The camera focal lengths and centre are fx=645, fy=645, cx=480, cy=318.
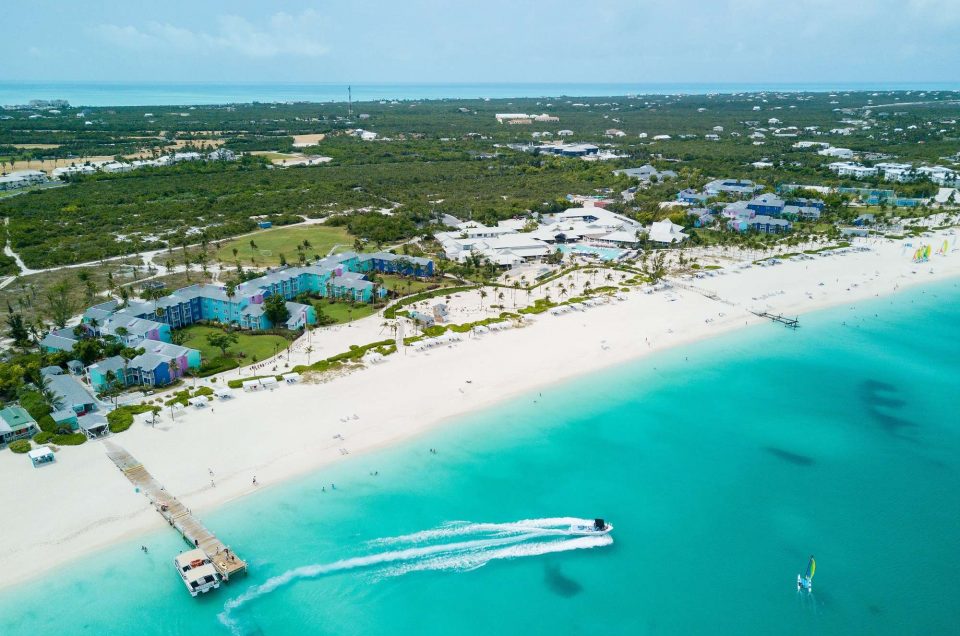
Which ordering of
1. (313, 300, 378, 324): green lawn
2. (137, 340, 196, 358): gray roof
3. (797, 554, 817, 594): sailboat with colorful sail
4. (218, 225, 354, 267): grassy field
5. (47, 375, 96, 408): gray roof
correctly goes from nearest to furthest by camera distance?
(797, 554, 817, 594): sailboat with colorful sail
(47, 375, 96, 408): gray roof
(137, 340, 196, 358): gray roof
(313, 300, 378, 324): green lawn
(218, 225, 354, 267): grassy field

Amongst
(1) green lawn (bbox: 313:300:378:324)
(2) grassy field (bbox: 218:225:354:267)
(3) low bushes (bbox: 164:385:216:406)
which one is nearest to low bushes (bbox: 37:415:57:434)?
(3) low bushes (bbox: 164:385:216:406)

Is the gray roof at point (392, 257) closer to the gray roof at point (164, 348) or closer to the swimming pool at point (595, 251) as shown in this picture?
the swimming pool at point (595, 251)

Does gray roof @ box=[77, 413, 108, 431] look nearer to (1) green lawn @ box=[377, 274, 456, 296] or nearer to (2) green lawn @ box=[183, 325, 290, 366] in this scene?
(2) green lawn @ box=[183, 325, 290, 366]

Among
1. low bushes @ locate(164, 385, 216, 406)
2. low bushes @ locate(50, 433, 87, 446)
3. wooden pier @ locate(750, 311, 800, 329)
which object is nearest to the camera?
low bushes @ locate(50, 433, 87, 446)

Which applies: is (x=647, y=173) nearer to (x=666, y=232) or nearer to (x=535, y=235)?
(x=666, y=232)

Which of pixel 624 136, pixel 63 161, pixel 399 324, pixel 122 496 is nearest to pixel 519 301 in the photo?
pixel 399 324

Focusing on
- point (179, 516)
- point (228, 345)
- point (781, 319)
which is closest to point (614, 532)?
point (179, 516)
